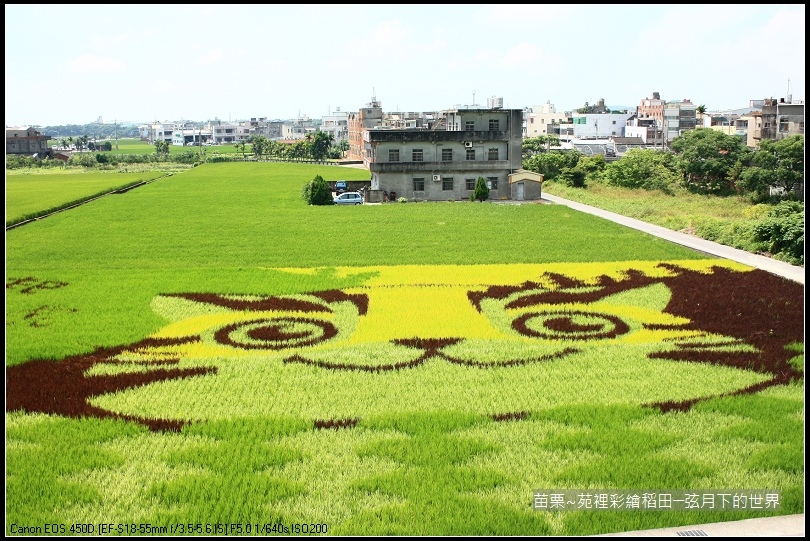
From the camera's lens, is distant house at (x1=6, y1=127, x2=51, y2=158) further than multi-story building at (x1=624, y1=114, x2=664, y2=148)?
No

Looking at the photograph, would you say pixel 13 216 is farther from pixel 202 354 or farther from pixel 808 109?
pixel 808 109

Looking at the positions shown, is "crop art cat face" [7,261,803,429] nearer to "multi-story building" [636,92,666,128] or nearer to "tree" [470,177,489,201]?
"tree" [470,177,489,201]

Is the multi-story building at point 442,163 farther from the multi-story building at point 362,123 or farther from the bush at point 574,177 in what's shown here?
the multi-story building at point 362,123

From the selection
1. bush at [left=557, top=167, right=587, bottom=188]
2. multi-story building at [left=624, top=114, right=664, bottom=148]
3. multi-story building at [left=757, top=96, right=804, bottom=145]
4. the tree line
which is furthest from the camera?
multi-story building at [left=624, top=114, right=664, bottom=148]

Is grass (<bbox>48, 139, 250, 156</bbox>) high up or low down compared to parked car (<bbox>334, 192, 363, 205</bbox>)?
up

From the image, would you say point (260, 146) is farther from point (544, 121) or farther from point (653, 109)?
point (653, 109)

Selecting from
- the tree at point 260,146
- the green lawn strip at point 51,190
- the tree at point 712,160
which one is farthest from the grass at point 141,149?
the tree at point 712,160

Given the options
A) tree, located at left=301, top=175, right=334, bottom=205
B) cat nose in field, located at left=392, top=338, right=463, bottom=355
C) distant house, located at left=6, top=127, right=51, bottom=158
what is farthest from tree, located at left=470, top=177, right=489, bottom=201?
distant house, located at left=6, top=127, right=51, bottom=158
